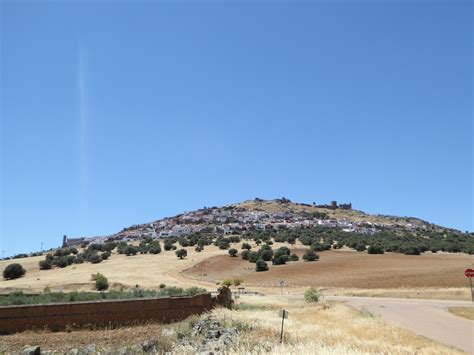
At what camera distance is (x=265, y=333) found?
807 inches

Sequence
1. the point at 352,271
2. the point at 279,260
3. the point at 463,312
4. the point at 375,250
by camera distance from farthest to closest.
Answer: the point at 375,250 → the point at 279,260 → the point at 352,271 → the point at 463,312

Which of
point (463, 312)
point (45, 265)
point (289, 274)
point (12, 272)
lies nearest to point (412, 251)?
point (289, 274)

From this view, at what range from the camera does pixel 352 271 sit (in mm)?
72625

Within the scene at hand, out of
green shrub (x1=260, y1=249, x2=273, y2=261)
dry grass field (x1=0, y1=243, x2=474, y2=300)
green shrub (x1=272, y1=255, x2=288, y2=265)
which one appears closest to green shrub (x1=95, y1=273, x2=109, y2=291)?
dry grass field (x1=0, y1=243, x2=474, y2=300)

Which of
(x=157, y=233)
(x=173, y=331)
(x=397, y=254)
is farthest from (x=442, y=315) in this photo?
(x=157, y=233)

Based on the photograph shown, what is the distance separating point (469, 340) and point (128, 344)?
53.2 ft

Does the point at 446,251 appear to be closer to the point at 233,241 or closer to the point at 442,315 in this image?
the point at 233,241

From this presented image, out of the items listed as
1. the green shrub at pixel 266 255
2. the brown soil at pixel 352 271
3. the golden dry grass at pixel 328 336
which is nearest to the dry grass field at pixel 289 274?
the brown soil at pixel 352 271

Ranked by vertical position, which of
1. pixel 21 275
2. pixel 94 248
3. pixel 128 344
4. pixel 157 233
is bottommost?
pixel 128 344

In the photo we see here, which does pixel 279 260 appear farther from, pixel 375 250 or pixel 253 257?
pixel 375 250

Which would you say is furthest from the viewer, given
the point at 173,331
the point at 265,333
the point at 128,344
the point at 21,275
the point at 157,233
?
the point at 157,233

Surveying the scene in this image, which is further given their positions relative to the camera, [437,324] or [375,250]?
[375,250]

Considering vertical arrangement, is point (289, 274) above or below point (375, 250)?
below

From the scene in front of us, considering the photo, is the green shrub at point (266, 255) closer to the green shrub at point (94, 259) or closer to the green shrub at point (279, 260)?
the green shrub at point (279, 260)
